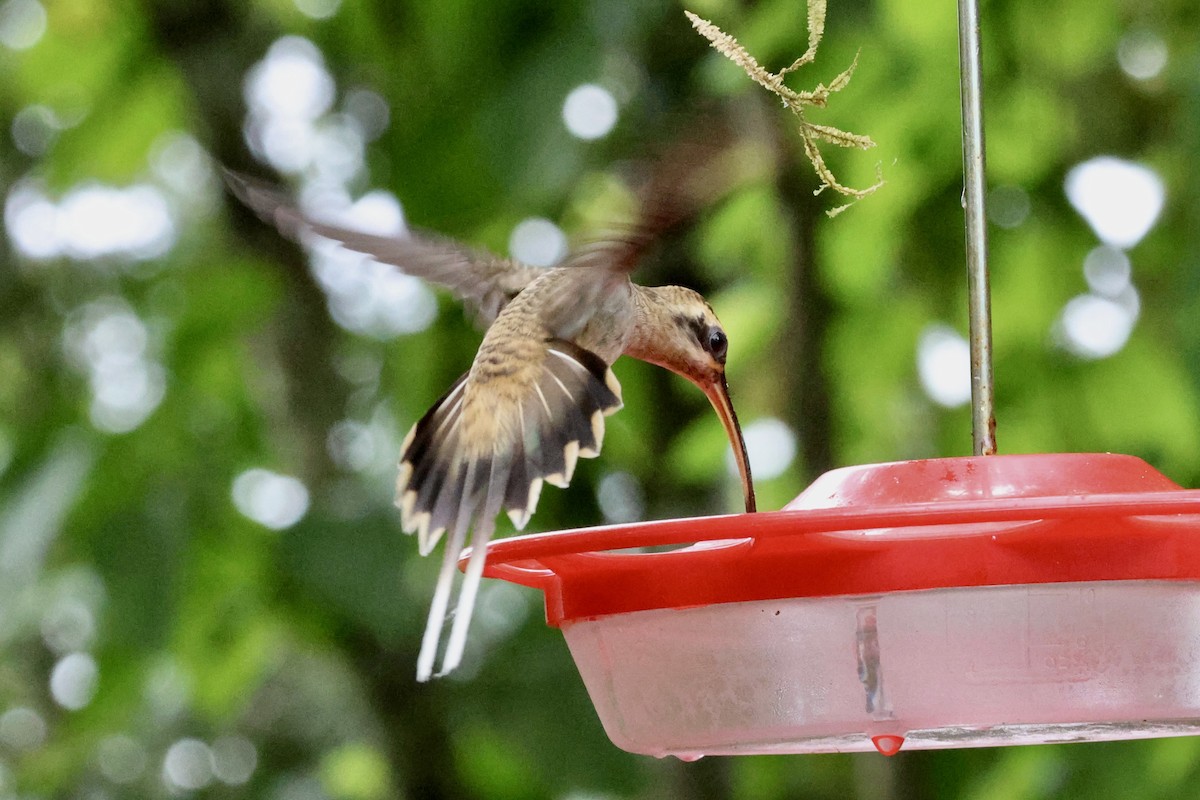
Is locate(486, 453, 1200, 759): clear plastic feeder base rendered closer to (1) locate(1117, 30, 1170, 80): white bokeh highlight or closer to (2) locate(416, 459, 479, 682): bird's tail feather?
(2) locate(416, 459, 479, 682): bird's tail feather

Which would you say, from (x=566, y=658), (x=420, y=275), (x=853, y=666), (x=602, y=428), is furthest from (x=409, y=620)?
(x=853, y=666)

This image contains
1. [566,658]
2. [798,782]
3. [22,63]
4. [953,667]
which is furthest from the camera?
[798,782]

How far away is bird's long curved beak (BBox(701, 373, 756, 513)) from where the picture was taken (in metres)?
1.74

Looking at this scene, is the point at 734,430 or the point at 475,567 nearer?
the point at 475,567

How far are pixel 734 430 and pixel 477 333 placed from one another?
186cm

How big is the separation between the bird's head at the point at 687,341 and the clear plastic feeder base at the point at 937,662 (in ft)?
2.25

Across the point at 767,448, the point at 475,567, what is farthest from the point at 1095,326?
the point at 475,567

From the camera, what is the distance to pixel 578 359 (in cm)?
182

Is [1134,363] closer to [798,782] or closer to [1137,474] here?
[1137,474]

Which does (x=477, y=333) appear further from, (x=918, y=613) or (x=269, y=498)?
(x=918, y=613)

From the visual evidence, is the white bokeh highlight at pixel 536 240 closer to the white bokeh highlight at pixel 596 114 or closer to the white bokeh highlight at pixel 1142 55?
the white bokeh highlight at pixel 596 114

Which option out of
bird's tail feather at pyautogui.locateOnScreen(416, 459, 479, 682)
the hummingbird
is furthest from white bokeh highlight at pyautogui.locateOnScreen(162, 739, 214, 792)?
bird's tail feather at pyautogui.locateOnScreen(416, 459, 479, 682)

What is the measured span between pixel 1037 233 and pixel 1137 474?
78.3 inches

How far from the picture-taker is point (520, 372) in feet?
6.15
